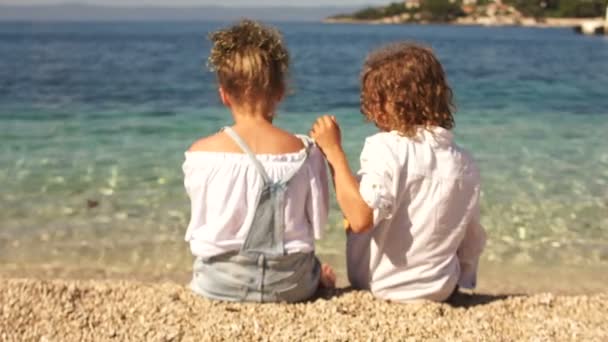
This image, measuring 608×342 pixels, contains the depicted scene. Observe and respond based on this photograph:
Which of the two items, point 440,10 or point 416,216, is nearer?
point 416,216

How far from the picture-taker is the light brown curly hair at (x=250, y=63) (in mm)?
3219

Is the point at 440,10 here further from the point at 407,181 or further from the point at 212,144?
the point at 212,144

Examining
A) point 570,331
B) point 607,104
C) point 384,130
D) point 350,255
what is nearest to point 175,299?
point 350,255

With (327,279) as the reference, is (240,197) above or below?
above

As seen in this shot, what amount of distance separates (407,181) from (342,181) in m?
0.28

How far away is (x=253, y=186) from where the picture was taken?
125 inches

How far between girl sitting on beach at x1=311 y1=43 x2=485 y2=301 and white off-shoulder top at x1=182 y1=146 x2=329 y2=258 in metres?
0.12

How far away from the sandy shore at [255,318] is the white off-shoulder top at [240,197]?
272mm

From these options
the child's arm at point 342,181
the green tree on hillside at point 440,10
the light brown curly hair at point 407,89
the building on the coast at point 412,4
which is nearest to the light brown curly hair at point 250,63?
the child's arm at point 342,181

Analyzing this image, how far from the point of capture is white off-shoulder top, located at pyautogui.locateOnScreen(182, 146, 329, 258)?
10.4ft

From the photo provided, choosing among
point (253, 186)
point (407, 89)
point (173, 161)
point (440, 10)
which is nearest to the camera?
point (253, 186)

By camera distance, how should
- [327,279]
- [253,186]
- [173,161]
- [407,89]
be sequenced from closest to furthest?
1. [253,186]
2. [407,89]
3. [327,279]
4. [173,161]

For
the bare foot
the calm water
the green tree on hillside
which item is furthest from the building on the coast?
the bare foot

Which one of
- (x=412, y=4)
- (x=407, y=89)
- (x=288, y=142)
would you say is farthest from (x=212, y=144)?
(x=412, y=4)
